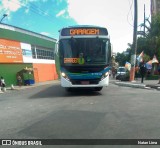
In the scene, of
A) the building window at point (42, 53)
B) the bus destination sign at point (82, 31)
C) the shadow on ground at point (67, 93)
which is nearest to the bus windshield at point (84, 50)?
the bus destination sign at point (82, 31)

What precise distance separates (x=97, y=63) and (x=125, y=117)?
21.4 feet

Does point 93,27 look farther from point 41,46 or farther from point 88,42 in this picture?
point 41,46

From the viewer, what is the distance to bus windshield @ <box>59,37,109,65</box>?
1449 centimetres

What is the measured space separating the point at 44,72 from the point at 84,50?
101 ft

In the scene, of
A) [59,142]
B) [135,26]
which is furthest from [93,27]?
[135,26]

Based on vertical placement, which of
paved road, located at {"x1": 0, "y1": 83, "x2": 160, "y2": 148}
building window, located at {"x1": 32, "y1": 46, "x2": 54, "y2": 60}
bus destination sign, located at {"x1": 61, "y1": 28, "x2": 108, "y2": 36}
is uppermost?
bus destination sign, located at {"x1": 61, "y1": 28, "x2": 108, "y2": 36}

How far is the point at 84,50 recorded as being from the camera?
47.8ft

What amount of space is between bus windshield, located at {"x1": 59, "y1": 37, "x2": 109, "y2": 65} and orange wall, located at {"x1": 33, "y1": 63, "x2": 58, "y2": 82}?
2621cm

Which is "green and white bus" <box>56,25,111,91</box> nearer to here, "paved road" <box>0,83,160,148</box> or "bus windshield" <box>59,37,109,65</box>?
"bus windshield" <box>59,37,109,65</box>

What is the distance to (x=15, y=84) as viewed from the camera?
3294 centimetres

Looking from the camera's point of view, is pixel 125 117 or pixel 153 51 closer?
pixel 125 117

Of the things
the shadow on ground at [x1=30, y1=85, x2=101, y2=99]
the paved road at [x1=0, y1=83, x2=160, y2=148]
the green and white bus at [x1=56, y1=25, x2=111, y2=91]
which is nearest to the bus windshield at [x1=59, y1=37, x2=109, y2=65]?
the green and white bus at [x1=56, y1=25, x2=111, y2=91]

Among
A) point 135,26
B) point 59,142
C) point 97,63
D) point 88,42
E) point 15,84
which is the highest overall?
point 135,26

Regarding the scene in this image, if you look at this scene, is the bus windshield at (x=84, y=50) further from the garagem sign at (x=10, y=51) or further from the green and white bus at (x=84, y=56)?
the garagem sign at (x=10, y=51)
